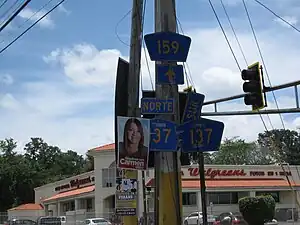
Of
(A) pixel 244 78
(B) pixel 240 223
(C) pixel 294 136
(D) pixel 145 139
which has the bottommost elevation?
(B) pixel 240 223

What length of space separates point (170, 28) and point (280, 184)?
48.7 metres

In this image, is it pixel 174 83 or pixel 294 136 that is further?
pixel 294 136

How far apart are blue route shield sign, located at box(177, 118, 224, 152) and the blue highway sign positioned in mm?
443

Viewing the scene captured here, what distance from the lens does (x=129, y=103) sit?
40.4 feet

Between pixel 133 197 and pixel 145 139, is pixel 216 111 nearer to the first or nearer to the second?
pixel 133 197

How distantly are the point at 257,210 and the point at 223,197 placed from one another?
1547cm

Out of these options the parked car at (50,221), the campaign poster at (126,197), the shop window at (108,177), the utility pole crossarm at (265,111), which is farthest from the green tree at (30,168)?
the campaign poster at (126,197)

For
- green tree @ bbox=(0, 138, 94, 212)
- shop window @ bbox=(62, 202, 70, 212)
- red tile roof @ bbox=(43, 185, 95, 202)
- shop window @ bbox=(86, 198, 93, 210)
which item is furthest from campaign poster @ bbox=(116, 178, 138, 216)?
green tree @ bbox=(0, 138, 94, 212)

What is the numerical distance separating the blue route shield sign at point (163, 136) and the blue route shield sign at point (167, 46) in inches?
48.1

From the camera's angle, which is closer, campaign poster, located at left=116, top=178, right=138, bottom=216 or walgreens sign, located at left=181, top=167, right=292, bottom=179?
campaign poster, located at left=116, top=178, right=138, bottom=216

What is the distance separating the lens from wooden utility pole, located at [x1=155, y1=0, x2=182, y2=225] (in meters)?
10.8

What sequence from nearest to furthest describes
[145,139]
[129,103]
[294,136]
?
[145,139]
[129,103]
[294,136]

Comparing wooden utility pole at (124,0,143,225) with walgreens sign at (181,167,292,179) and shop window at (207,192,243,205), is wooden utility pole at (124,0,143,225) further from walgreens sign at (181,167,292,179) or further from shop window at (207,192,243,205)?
shop window at (207,192,243,205)

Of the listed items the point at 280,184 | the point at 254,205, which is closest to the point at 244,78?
the point at 254,205
